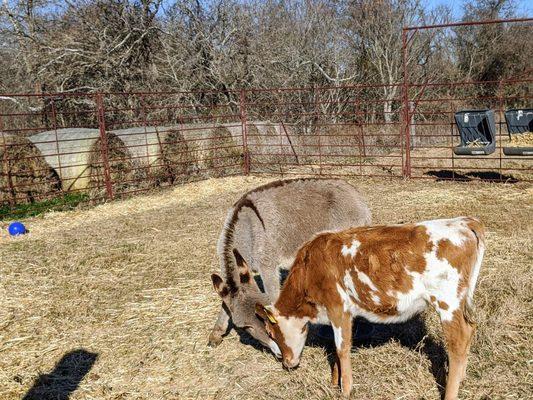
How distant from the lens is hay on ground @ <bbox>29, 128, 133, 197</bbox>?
10977 mm

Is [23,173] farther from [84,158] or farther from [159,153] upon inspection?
[159,153]

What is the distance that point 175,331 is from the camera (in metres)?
4.77

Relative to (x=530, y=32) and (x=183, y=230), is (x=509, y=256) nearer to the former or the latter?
(x=183, y=230)

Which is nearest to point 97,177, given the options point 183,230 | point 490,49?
point 183,230

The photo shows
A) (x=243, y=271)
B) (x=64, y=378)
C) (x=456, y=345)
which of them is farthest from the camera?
(x=243, y=271)

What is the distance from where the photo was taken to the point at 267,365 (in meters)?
4.04

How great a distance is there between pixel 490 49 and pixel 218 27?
13.8 m

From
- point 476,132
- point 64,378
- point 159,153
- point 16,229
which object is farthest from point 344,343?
point 159,153

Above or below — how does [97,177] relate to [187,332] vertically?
above

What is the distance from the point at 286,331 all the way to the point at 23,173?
8.76m

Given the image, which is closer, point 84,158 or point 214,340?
point 214,340

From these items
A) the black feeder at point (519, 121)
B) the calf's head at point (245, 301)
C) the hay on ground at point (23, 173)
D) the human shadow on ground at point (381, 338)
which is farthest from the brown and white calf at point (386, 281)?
the hay on ground at point (23, 173)

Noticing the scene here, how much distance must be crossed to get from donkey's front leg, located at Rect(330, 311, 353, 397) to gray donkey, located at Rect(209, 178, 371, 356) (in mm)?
657

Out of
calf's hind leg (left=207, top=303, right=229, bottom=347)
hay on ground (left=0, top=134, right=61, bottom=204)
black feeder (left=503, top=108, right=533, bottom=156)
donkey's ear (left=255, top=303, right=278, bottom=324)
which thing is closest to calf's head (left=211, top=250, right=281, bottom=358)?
calf's hind leg (left=207, top=303, right=229, bottom=347)
